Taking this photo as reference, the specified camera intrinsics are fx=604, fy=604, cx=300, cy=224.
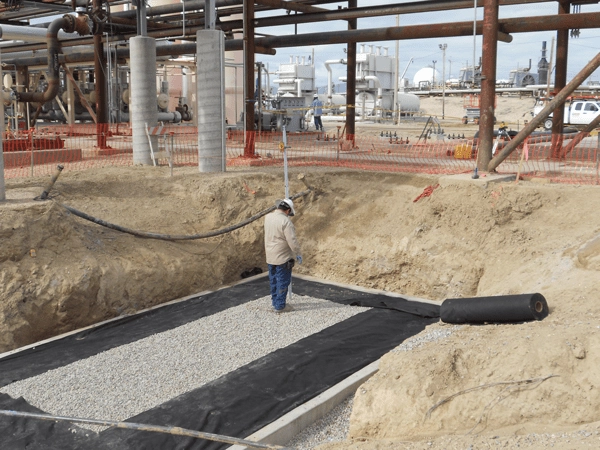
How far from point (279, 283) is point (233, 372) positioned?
2.49 meters

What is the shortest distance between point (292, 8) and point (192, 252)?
912cm

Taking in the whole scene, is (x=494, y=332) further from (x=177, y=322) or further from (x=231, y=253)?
(x=231, y=253)

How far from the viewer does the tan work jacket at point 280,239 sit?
33.2ft

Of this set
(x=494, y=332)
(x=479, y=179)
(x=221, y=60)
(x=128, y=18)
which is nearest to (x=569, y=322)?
(x=494, y=332)

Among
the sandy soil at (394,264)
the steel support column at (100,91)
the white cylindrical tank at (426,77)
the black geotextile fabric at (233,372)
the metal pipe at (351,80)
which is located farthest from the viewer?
the white cylindrical tank at (426,77)

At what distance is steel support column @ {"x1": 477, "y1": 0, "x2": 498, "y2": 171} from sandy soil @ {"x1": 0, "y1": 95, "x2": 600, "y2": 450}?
1.15m

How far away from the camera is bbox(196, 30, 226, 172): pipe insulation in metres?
15.1

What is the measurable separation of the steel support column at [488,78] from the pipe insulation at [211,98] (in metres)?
6.33

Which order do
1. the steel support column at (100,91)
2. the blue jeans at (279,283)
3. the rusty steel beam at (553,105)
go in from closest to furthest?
1. the blue jeans at (279,283)
2. the rusty steel beam at (553,105)
3. the steel support column at (100,91)

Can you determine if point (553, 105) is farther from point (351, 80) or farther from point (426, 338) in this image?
point (351, 80)

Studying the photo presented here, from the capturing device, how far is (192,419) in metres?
7.09

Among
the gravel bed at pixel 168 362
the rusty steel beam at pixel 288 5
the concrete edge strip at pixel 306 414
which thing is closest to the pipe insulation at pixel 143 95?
the rusty steel beam at pixel 288 5

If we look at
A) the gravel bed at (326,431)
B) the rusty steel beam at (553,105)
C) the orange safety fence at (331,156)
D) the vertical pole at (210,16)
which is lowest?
the gravel bed at (326,431)

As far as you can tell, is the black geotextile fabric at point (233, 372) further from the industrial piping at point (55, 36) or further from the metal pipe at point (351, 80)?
the industrial piping at point (55, 36)
